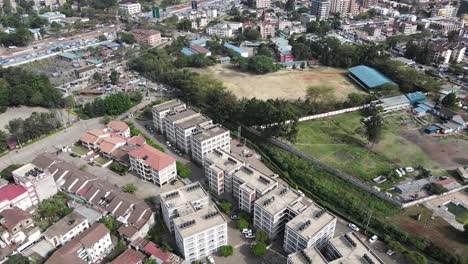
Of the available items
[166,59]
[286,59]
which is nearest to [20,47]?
[166,59]

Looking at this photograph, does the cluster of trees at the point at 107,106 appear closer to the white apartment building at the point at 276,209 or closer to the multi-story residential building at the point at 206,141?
the multi-story residential building at the point at 206,141

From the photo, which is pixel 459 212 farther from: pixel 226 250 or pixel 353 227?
pixel 226 250

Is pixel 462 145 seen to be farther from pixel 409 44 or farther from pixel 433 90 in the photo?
pixel 409 44

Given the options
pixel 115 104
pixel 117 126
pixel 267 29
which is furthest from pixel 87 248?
pixel 267 29

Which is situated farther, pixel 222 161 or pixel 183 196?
pixel 222 161

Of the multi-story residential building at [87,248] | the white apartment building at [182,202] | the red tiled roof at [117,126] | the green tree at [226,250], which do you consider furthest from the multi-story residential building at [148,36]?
the green tree at [226,250]

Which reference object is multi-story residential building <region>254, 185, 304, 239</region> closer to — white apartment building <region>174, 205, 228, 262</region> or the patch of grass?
white apartment building <region>174, 205, 228, 262</region>
